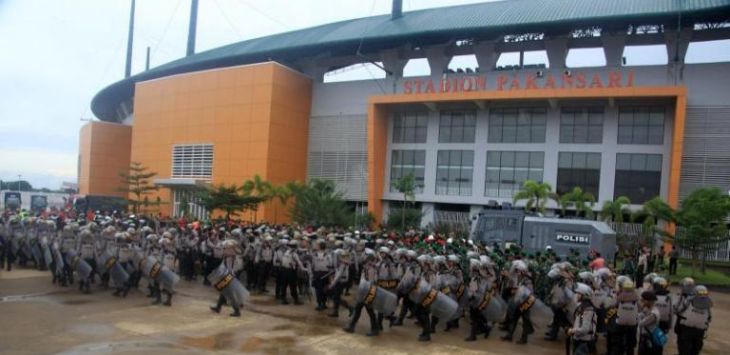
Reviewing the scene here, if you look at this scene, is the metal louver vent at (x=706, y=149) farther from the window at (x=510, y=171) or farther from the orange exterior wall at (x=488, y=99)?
the window at (x=510, y=171)

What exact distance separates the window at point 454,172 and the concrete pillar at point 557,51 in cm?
728

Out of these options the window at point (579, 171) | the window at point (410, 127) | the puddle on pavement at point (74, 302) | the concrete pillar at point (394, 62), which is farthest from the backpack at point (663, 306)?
the concrete pillar at point (394, 62)

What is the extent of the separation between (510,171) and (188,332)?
27.4m

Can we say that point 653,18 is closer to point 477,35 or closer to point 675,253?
point 477,35

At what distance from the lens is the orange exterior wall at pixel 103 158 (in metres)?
54.7

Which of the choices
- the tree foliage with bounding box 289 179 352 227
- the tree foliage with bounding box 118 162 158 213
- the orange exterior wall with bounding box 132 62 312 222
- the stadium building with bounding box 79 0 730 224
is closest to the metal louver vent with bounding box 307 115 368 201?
the stadium building with bounding box 79 0 730 224

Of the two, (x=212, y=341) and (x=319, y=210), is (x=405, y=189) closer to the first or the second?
(x=319, y=210)

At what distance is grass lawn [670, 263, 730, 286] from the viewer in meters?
22.0

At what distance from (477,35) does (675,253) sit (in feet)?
57.7

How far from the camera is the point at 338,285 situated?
12.7 metres

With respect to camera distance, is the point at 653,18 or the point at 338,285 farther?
the point at 653,18

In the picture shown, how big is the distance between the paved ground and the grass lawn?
8950 millimetres

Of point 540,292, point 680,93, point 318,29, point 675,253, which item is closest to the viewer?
point 540,292

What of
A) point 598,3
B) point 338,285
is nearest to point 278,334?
point 338,285
